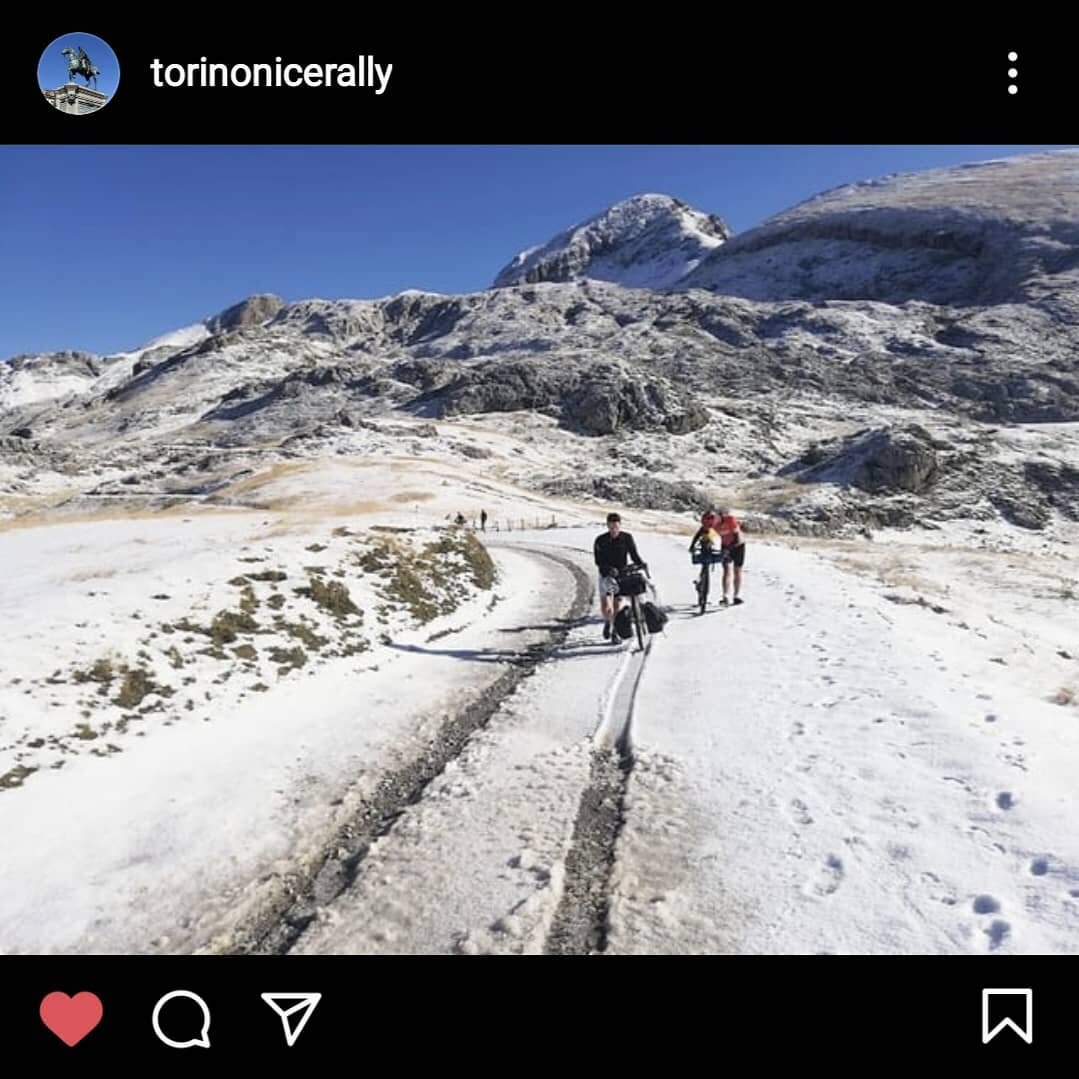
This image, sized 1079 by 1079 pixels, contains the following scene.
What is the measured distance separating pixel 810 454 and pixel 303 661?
9122cm

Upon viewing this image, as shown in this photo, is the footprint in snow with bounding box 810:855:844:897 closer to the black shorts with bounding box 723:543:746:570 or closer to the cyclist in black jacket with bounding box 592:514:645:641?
the cyclist in black jacket with bounding box 592:514:645:641

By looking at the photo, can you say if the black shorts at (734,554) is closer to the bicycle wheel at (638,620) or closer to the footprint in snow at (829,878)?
the bicycle wheel at (638,620)

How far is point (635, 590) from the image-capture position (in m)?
14.4

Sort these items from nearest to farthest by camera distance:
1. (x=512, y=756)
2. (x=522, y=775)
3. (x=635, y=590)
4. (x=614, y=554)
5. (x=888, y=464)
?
1. (x=522, y=775)
2. (x=512, y=756)
3. (x=635, y=590)
4. (x=614, y=554)
5. (x=888, y=464)

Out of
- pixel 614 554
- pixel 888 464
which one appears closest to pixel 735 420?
pixel 888 464

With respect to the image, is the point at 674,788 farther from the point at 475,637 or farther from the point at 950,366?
the point at 950,366

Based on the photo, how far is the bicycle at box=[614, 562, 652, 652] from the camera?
1439 cm

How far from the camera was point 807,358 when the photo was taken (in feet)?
Result: 543
